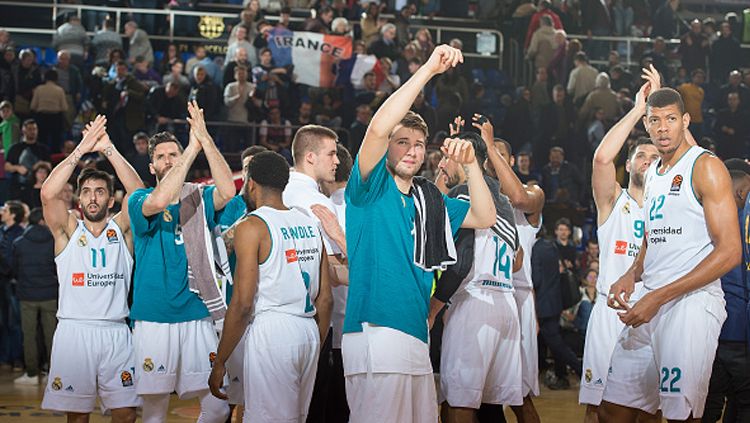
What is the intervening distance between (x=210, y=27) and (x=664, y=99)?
15.6 m

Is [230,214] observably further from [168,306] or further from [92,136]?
[92,136]

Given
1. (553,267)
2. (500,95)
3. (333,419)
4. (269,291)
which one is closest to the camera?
(269,291)

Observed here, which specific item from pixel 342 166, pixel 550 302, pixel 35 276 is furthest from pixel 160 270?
pixel 550 302

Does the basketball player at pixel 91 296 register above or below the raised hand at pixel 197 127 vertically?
below

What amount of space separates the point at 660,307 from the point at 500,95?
1502 cm

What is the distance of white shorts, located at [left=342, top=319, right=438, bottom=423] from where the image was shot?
231 inches

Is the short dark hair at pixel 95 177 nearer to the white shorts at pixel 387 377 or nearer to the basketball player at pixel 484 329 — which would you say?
the basketball player at pixel 484 329

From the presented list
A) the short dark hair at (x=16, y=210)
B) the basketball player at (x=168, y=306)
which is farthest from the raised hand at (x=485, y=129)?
the short dark hair at (x=16, y=210)

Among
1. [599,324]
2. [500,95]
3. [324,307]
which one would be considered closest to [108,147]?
[324,307]

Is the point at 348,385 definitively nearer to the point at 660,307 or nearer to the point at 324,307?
the point at 324,307

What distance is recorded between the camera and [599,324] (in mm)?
8273

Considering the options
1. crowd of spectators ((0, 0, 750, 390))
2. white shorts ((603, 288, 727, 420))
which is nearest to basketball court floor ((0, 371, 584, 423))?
crowd of spectators ((0, 0, 750, 390))

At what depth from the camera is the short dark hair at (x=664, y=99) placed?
21.7 feet

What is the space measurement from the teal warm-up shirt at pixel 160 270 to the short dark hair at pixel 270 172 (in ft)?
4.03
